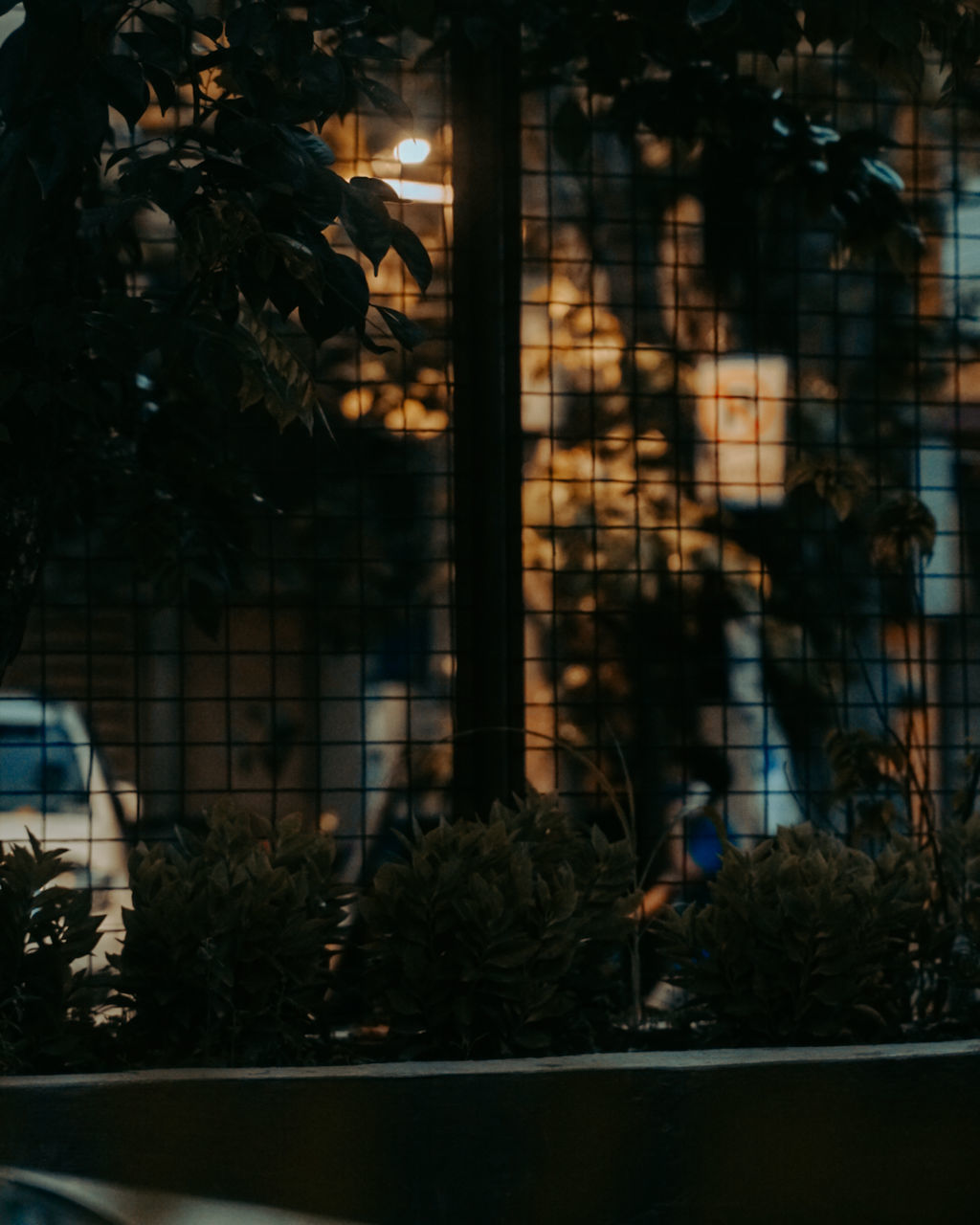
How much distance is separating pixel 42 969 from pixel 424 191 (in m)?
2.88

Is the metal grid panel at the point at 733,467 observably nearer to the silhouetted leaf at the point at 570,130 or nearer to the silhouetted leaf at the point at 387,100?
the silhouetted leaf at the point at 570,130

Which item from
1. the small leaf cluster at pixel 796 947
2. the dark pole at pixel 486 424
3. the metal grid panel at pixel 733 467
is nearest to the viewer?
the small leaf cluster at pixel 796 947

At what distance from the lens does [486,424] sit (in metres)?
4.94

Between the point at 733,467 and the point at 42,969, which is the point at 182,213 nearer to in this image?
the point at 42,969

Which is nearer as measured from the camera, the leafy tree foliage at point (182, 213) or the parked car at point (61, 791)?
the leafy tree foliage at point (182, 213)

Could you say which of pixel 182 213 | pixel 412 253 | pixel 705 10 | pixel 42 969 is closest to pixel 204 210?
pixel 182 213

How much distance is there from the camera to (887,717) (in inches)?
205

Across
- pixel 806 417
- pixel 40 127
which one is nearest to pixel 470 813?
pixel 806 417

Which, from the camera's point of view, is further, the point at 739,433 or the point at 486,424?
the point at 739,433

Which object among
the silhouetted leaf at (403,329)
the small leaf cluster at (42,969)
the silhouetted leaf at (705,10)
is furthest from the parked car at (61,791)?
the silhouetted leaf at (705,10)

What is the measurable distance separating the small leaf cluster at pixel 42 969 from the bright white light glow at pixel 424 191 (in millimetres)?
2598

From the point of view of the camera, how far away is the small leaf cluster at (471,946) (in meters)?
3.57

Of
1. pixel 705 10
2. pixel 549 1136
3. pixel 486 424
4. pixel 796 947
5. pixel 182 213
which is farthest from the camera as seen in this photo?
pixel 486 424

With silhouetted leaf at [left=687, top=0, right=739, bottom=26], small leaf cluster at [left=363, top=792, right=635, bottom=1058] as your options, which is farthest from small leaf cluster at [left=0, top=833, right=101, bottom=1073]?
silhouetted leaf at [left=687, top=0, right=739, bottom=26]
